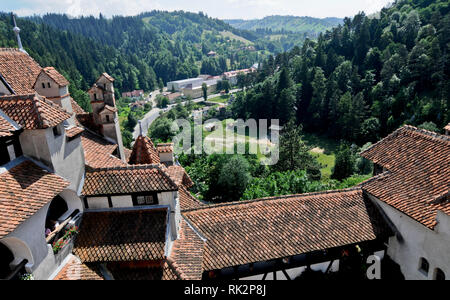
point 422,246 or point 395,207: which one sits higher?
point 395,207

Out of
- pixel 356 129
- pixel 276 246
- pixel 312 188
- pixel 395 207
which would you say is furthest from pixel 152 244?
pixel 356 129

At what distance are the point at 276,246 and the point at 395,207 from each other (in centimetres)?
807

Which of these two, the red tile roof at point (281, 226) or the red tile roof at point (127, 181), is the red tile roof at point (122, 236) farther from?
the red tile roof at point (281, 226)

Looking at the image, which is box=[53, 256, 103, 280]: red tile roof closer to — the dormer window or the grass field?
the dormer window

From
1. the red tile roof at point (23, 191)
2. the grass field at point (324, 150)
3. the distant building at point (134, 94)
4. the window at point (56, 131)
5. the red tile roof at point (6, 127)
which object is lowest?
the grass field at point (324, 150)

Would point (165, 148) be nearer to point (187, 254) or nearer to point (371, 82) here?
point (187, 254)

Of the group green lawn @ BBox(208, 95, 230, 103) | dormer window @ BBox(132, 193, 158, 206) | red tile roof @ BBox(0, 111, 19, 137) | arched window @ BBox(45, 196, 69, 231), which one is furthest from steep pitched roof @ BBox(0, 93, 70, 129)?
green lawn @ BBox(208, 95, 230, 103)

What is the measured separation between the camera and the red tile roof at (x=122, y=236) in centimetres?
1571

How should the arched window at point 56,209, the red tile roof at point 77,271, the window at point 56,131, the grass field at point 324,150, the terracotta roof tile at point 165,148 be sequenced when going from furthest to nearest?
1. the grass field at point 324,150
2. the terracotta roof tile at point 165,148
3. the arched window at point 56,209
4. the window at point 56,131
5. the red tile roof at point 77,271

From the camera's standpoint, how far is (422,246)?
19891mm

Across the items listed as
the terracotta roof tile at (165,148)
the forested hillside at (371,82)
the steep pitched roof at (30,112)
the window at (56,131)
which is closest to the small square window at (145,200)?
the window at (56,131)

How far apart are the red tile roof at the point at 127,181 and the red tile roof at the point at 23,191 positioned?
97.6 inches

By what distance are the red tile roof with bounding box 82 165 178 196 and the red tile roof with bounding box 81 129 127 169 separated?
846 mm
